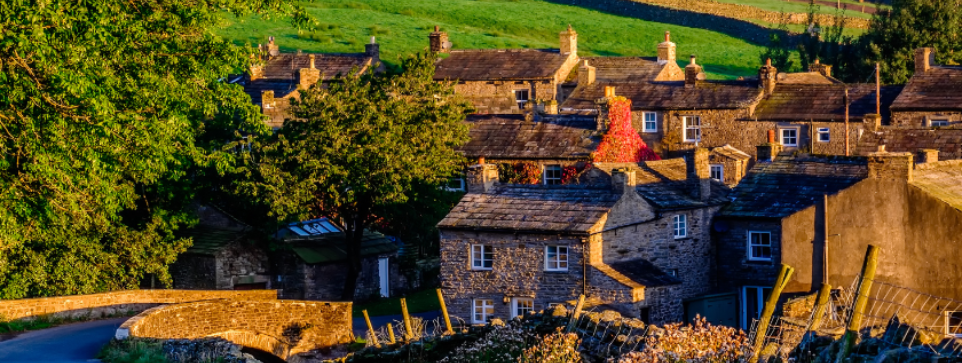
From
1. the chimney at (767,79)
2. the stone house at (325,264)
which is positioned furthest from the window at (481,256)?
the chimney at (767,79)

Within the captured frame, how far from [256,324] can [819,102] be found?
38.1 m

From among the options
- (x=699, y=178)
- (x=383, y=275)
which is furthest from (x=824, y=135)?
(x=383, y=275)

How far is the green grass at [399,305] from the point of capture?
49688 millimetres

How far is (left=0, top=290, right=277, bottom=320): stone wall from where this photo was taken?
34906mm

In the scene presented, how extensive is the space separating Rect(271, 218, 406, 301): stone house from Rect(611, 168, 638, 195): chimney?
45.2 feet

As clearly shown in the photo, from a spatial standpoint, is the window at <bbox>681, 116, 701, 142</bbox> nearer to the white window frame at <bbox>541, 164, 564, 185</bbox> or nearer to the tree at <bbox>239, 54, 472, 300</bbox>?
the white window frame at <bbox>541, 164, 564, 185</bbox>

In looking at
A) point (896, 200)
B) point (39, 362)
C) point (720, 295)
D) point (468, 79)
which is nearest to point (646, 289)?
point (720, 295)

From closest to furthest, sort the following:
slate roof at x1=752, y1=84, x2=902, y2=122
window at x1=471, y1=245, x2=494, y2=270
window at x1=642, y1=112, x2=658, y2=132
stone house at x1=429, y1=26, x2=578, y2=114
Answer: window at x1=471, y1=245, x2=494, y2=270 → slate roof at x1=752, y1=84, x2=902, y2=122 → window at x1=642, y1=112, x2=658, y2=132 → stone house at x1=429, y1=26, x2=578, y2=114

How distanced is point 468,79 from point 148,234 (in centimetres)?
3403

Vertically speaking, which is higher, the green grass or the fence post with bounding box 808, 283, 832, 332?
the fence post with bounding box 808, 283, 832, 332

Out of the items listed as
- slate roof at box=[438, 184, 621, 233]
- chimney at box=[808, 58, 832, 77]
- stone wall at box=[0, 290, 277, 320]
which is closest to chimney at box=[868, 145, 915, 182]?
slate roof at box=[438, 184, 621, 233]

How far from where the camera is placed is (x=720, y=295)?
1752 inches

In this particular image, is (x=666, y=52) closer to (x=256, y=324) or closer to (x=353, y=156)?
(x=353, y=156)

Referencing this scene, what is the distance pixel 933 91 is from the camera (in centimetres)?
6750
